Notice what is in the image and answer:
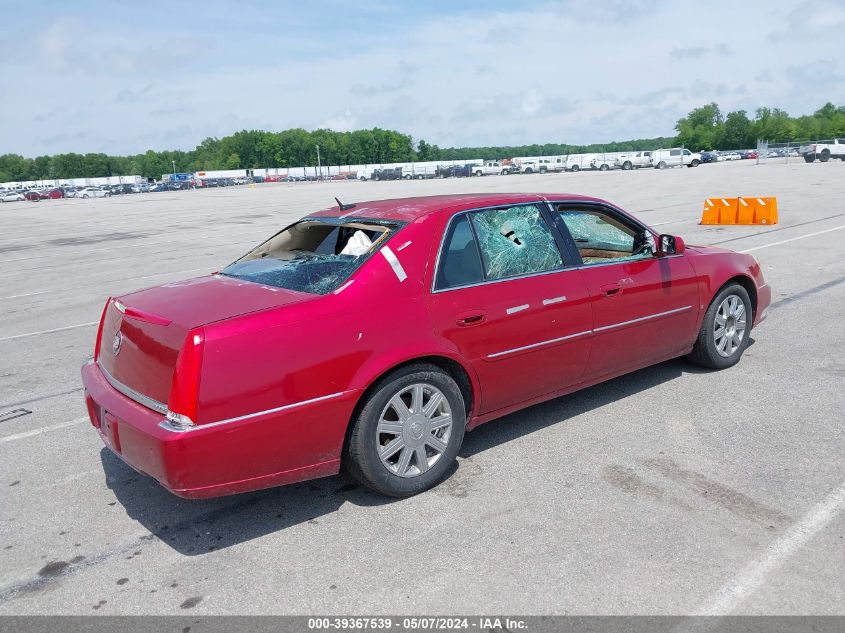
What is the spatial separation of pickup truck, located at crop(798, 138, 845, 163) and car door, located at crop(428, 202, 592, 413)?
206 ft

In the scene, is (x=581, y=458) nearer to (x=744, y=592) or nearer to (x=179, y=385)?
(x=744, y=592)

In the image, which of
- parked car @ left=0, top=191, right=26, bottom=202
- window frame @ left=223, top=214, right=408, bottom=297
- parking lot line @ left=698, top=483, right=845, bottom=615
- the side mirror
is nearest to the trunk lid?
window frame @ left=223, top=214, right=408, bottom=297

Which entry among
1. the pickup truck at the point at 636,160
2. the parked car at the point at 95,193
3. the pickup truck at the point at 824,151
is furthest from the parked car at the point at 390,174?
the pickup truck at the point at 824,151

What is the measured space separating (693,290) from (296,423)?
329 centimetres

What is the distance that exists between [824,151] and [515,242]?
6414 cm

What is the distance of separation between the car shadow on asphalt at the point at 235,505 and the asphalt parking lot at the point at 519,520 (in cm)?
1

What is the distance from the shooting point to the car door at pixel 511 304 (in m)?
3.99

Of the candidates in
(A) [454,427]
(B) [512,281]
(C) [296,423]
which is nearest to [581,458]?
(A) [454,427]

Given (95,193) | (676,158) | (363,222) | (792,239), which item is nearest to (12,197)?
(95,193)

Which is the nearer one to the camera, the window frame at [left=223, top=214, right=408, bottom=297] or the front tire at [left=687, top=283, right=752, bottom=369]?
the window frame at [left=223, top=214, right=408, bottom=297]

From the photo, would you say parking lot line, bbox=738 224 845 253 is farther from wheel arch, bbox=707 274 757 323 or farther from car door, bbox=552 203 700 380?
car door, bbox=552 203 700 380

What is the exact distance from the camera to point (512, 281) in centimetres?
425

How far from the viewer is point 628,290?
4.80 meters

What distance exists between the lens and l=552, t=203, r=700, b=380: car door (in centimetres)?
468
